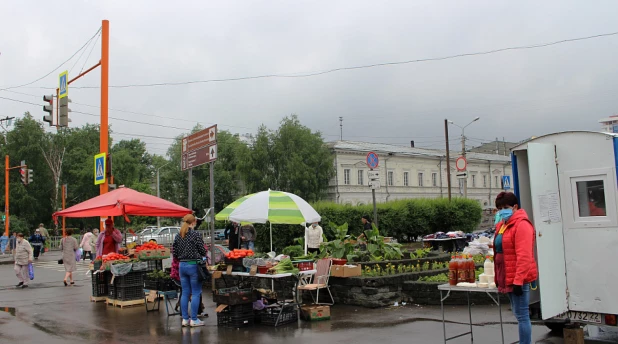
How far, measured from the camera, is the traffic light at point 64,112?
52.9 feet

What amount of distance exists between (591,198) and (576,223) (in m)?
0.36

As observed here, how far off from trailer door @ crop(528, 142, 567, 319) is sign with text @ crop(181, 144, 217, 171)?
7.21 metres

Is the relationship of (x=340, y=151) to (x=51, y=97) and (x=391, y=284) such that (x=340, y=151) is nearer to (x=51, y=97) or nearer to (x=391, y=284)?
→ (x=51, y=97)

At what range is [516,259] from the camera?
6.27m

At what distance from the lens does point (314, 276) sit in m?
11.4

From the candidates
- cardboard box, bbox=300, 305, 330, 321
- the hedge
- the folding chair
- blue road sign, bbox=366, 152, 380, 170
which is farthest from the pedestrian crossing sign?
the hedge

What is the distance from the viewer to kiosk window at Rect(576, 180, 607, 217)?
665cm

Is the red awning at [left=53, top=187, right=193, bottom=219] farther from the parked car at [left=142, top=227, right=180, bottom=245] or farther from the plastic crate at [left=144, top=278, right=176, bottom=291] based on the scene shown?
the parked car at [left=142, top=227, right=180, bottom=245]

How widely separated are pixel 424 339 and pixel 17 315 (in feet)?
28.2

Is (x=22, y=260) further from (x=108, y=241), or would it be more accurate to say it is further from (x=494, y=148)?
(x=494, y=148)

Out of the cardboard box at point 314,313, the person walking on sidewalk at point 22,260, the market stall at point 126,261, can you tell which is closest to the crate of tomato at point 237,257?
the cardboard box at point 314,313

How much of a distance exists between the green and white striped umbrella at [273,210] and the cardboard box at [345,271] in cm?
219

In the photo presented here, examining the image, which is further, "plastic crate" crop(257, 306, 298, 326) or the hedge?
the hedge

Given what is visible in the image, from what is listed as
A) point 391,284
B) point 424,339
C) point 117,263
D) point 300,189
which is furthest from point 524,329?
point 300,189
